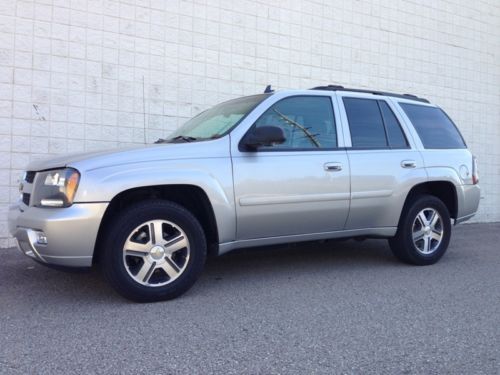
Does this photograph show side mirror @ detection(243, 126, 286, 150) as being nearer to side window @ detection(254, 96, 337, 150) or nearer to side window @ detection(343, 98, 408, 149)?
side window @ detection(254, 96, 337, 150)

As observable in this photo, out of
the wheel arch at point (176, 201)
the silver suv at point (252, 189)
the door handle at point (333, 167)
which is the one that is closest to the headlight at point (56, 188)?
the silver suv at point (252, 189)

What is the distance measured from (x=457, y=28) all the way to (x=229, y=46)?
545cm

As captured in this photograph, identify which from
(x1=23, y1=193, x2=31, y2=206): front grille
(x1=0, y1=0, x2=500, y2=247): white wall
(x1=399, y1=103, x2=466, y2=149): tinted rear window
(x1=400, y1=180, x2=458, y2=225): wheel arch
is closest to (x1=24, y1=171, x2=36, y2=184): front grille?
(x1=23, y1=193, x2=31, y2=206): front grille

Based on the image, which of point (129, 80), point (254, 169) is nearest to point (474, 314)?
point (254, 169)

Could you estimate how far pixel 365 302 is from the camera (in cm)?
Result: 396

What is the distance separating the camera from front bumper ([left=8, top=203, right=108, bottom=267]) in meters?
3.50

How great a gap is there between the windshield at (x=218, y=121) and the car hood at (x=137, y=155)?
217mm

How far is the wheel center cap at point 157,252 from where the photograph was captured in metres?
3.78

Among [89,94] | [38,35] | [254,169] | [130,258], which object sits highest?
[38,35]

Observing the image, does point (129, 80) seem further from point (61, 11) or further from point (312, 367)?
point (312, 367)

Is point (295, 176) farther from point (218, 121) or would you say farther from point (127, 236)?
point (127, 236)

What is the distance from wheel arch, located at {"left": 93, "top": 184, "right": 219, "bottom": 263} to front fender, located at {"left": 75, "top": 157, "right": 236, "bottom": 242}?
2.6 inches

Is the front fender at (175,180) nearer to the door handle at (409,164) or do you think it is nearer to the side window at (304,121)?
the side window at (304,121)

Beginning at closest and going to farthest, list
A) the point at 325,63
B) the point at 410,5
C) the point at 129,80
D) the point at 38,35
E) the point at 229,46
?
the point at 38,35
the point at 129,80
the point at 229,46
the point at 325,63
the point at 410,5
